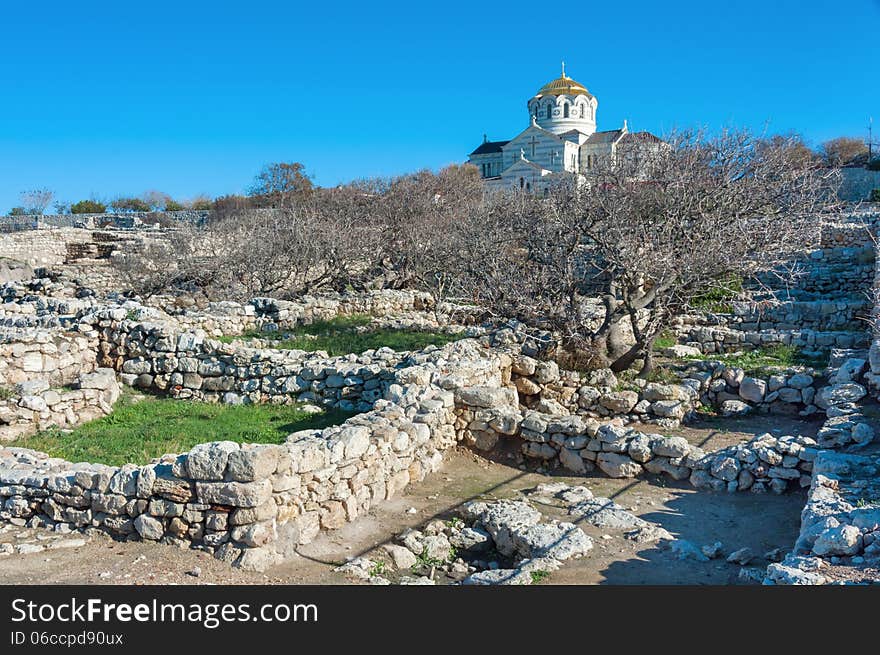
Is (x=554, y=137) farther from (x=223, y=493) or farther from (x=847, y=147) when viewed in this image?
(x=223, y=493)

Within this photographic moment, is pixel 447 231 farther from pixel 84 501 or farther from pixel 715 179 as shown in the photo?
pixel 84 501

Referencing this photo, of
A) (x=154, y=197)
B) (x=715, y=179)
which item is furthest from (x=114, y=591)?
(x=154, y=197)

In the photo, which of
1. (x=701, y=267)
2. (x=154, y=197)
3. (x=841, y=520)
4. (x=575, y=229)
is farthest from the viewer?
(x=154, y=197)

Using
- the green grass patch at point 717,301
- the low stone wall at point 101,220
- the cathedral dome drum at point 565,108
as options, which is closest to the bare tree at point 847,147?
the cathedral dome drum at point 565,108

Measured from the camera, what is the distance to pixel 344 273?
2228 centimetres

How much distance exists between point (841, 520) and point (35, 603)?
17.8 feet

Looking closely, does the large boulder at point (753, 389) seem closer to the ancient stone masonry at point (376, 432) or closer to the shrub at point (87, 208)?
the ancient stone masonry at point (376, 432)

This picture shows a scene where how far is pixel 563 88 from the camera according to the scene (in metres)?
66.4

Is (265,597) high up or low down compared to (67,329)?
down

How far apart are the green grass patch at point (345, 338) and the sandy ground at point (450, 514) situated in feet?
17.2

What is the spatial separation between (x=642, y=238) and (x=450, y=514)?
726 centimetres

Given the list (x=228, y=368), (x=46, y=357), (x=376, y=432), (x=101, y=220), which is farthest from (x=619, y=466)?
(x=101, y=220)

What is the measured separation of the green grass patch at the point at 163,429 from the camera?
780 cm

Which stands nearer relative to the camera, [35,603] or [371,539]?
[35,603]
